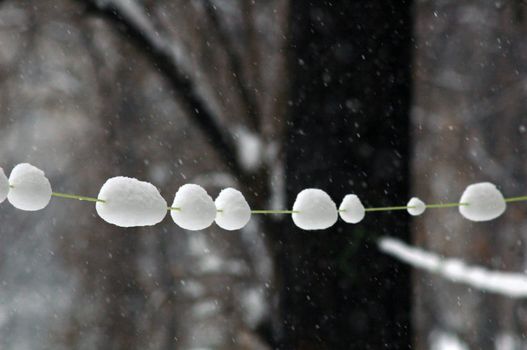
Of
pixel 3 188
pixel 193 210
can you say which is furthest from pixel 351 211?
pixel 3 188

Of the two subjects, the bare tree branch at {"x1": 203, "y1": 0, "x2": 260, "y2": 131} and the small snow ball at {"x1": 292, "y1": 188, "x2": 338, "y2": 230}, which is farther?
the bare tree branch at {"x1": 203, "y1": 0, "x2": 260, "y2": 131}

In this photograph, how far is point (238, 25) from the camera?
2166mm

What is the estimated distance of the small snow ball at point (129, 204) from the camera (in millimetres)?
402

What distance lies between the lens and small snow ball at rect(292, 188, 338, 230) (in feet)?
1.70

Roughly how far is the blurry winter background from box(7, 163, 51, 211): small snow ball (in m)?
1.02

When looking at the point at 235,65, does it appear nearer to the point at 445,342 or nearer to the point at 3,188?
the point at 445,342

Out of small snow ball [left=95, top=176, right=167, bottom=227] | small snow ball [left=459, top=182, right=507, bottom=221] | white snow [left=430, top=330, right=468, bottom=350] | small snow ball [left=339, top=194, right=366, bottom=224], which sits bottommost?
white snow [left=430, top=330, right=468, bottom=350]

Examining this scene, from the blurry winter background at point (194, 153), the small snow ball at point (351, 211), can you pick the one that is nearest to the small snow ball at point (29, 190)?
the small snow ball at point (351, 211)

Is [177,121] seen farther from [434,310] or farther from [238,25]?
[434,310]

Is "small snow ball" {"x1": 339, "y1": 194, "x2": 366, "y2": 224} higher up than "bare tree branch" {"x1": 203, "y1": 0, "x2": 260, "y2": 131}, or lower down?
lower down

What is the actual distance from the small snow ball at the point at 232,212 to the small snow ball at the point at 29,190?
0.13 m

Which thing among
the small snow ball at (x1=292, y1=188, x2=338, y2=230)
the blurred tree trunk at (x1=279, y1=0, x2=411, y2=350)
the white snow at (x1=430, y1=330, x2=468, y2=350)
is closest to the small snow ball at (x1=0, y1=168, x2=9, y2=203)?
the small snow ball at (x1=292, y1=188, x2=338, y2=230)

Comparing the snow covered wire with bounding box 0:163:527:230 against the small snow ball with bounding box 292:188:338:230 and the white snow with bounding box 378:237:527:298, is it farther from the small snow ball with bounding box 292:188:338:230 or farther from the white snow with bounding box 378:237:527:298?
the white snow with bounding box 378:237:527:298

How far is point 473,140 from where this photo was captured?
2498 millimetres
